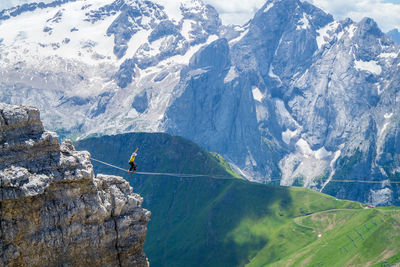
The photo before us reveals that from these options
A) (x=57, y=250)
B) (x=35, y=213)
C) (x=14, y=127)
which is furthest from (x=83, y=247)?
(x=14, y=127)

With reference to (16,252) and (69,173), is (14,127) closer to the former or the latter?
(69,173)

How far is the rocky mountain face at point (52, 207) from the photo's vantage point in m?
44.8

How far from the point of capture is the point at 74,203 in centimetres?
4956

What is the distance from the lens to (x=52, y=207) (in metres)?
47.9

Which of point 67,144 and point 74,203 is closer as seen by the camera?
point 74,203

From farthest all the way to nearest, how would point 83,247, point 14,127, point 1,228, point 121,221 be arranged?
point 121,221 → point 83,247 → point 14,127 → point 1,228

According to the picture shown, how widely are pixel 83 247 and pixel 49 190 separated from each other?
7.67 metres

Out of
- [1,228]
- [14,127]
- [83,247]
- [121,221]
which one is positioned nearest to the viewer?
[1,228]

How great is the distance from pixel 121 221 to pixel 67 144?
1145cm

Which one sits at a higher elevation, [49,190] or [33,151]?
[33,151]

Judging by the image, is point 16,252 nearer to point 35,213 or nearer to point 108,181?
point 35,213

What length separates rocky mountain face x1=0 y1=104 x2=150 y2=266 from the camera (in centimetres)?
4484

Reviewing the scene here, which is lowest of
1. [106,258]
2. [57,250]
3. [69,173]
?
[106,258]

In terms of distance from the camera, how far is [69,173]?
4897cm
